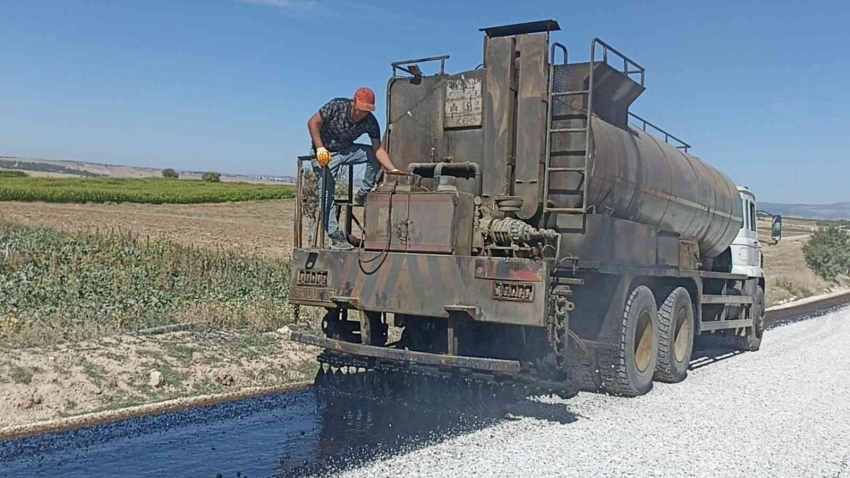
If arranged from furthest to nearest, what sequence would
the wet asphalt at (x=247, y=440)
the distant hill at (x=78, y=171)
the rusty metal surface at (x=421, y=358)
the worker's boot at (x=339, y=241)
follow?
the distant hill at (x=78, y=171) < the worker's boot at (x=339, y=241) < the rusty metal surface at (x=421, y=358) < the wet asphalt at (x=247, y=440)

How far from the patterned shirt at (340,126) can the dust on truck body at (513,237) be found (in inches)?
24.8

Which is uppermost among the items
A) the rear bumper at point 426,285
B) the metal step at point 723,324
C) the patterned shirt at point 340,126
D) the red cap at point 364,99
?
the red cap at point 364,99

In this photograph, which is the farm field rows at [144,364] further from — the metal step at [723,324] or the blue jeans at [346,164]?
the metal step at [723,324]

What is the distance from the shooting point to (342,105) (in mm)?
7777

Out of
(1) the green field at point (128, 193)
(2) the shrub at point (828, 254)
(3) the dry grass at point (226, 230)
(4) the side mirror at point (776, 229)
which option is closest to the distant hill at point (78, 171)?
(1) the green field at point (128, 193)

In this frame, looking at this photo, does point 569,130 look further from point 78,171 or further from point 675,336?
point 78,171

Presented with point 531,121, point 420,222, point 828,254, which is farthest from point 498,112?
point 828,254

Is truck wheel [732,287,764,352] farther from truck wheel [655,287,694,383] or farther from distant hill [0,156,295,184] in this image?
distant hill [0,156,295,184]

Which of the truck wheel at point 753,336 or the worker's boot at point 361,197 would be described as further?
the truck wheel at point 753,336

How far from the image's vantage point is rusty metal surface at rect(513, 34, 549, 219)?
25.6 ft

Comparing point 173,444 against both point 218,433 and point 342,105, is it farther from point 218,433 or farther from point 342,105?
point 342,105

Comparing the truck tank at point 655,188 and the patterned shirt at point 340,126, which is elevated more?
the patterned shirt at point 340,126

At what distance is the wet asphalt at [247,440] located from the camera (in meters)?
5.64

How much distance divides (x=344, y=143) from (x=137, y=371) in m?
3.19
